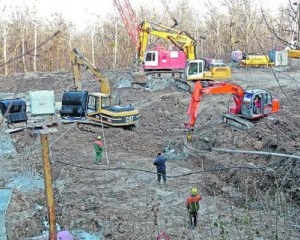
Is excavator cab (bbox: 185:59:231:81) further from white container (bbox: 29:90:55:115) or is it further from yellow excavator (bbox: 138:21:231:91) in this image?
white container (bbox: 29:90:55:115)

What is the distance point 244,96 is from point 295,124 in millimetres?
2279

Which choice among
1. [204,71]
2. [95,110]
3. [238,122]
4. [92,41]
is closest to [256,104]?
[238,122]

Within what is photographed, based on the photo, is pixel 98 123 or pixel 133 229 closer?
pixel 133 229

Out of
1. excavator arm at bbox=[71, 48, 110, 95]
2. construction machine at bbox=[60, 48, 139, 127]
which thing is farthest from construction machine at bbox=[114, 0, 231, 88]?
construction machine at bbox=[60, 48, 139, 127]

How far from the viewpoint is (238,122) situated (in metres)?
18.2

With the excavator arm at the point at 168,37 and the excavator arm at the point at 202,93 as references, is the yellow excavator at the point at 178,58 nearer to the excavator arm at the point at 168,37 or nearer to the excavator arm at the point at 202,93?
the excavator arm at the point at 168,37

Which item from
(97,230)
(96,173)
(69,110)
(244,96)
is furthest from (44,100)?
Answer: (97,230)

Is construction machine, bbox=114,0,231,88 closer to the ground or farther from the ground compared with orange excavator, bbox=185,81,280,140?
farther from the ground

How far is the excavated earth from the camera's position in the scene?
11.0 meters

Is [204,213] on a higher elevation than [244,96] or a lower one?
lower

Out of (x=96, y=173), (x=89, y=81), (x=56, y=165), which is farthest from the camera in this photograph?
(x=89, y=81)

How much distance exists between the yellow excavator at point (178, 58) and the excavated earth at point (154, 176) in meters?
2.60

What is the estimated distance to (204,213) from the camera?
1194 centimetres

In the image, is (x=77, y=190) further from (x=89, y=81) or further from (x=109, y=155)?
(x=89, y=81)
